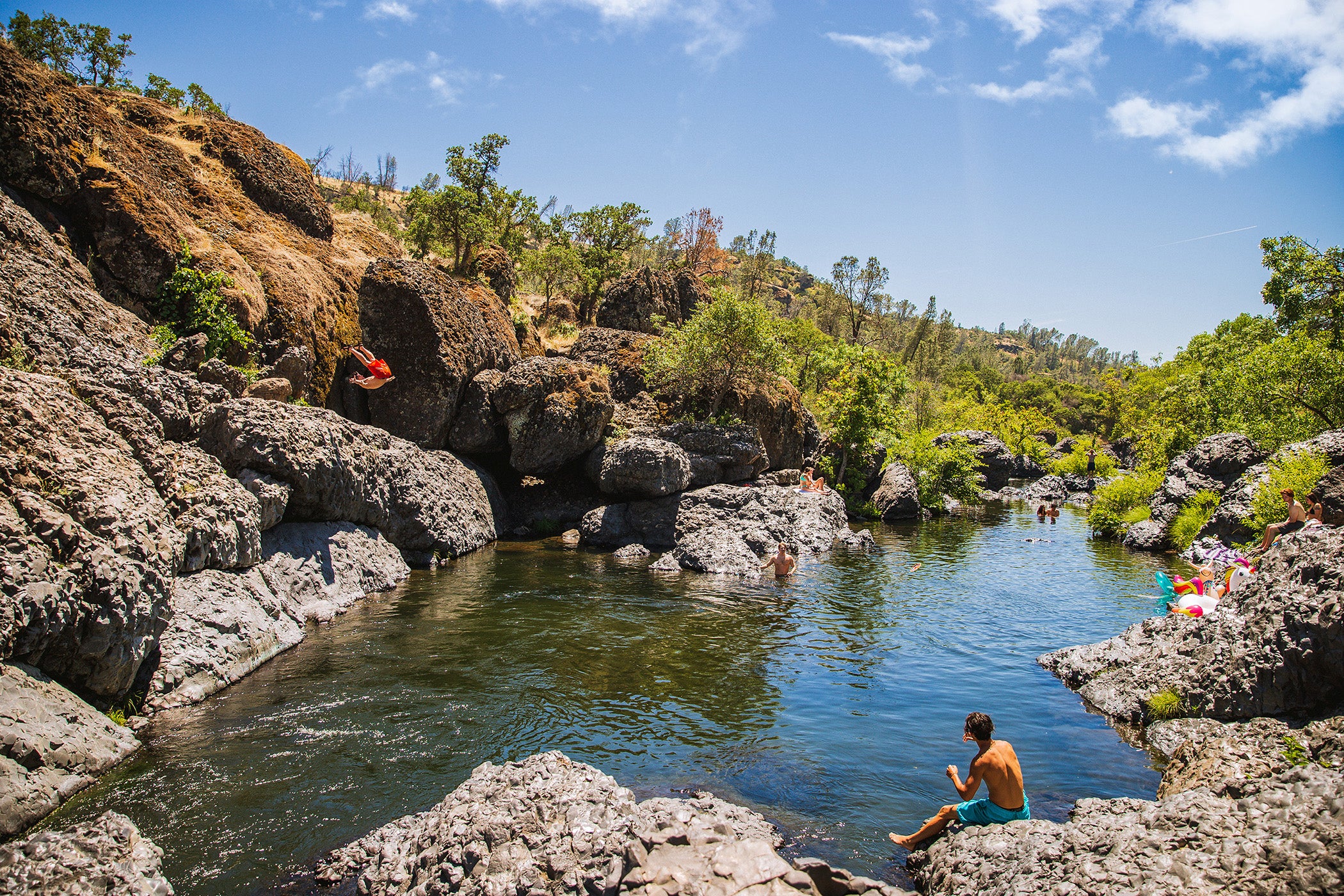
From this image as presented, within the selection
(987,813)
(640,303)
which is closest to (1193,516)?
(987,813)

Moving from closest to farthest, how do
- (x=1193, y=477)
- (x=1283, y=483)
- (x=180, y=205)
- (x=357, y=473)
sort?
(x=357, y=473)
(x=180, y=205)
(x=1283, y=483)
(x=1193, y=477)

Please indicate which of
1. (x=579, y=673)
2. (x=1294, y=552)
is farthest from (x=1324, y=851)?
(x=579, y=673)

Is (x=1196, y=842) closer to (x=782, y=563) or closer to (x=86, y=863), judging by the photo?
(x=86, y=863)

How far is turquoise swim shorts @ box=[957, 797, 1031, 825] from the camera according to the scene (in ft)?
24.2

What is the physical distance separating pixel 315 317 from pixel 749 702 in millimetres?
17300

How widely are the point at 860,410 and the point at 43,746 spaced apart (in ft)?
110

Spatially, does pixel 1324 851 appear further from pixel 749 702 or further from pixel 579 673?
pixel 579 673

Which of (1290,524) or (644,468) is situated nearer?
(1290,524)

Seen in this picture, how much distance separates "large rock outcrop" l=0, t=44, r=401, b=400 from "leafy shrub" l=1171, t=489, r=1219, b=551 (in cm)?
3051

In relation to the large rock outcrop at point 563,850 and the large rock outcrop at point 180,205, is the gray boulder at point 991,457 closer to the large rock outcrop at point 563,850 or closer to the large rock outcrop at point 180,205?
the large rock outcrop at point 180,205

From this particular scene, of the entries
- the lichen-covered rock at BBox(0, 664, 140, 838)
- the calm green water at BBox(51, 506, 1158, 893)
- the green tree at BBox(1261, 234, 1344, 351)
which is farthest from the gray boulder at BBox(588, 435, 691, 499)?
the green tree at BBox(1261, 234, 1344, 351)

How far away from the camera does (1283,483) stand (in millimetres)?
19453

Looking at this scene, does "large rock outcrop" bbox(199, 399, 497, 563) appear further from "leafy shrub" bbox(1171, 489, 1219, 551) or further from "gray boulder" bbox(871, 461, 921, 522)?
"leafy shrub" bbox(1171, 489, 1219, 551)

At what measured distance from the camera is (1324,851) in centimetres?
516
